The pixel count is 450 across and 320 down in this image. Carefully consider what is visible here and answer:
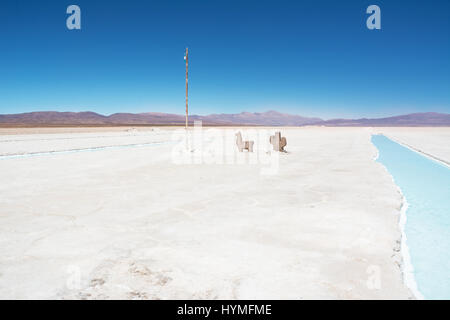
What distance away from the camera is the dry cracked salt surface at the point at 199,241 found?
282cm

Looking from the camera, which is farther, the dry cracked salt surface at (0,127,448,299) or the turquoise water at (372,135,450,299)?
the turquoise water at (372,135,450,299)

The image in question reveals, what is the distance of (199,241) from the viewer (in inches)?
155

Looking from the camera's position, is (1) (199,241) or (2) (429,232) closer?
(1) (199,241)

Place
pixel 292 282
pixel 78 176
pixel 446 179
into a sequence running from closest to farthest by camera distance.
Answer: pixel 292 282, pixel 78 176, pixel 446 179

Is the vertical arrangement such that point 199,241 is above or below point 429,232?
above

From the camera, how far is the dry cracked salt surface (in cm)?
282

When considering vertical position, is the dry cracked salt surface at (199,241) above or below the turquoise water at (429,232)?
above

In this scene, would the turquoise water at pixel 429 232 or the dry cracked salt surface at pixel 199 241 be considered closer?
the dry cracked salt surface at pixel 199 241

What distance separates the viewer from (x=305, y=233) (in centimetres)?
425

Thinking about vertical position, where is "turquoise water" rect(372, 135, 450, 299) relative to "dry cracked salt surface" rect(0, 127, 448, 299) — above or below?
below
